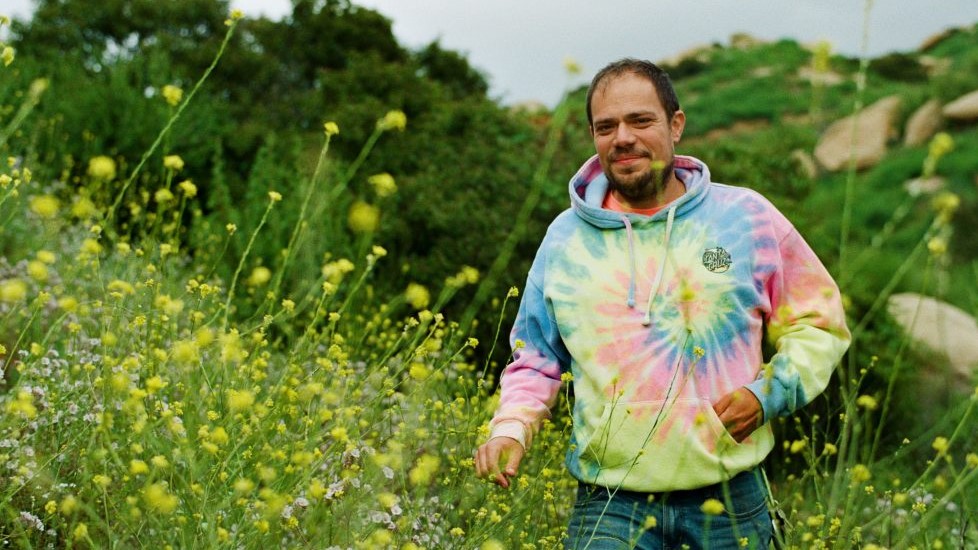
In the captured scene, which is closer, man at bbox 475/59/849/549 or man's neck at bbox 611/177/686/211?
man at bbox 475/59/849/549

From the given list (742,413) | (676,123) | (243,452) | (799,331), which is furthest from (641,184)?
(243,452)

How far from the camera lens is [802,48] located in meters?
32.0

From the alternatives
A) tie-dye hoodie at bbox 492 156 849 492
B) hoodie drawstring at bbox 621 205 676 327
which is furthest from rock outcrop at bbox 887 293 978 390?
hoodie drawstring at bbox 621 205 676 327

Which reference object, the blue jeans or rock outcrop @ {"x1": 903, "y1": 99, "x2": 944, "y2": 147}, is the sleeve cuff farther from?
rock outcrop @ {"x1": 903, "y1": 99, "x2": 944, "y2": 147}

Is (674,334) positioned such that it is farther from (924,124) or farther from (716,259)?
(924,124)

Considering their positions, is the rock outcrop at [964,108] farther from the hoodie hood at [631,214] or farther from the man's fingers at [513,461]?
the man's fingers at [513,461]

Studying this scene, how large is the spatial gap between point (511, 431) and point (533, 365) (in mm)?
297

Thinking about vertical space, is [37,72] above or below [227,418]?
above

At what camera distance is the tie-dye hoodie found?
2545 mm

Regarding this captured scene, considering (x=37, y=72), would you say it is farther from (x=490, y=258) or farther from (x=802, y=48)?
(x=802, y=48)

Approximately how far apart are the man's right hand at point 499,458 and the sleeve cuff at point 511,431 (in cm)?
1

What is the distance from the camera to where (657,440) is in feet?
8.41

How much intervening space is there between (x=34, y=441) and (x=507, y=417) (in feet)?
4.68

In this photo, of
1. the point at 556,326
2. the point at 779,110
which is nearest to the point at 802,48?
the point at 779,110
